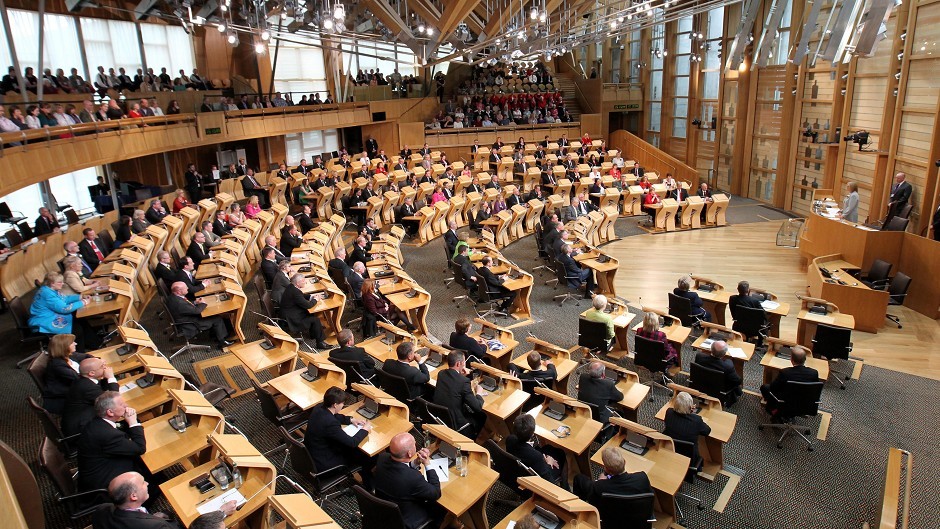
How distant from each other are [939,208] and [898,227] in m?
1.01

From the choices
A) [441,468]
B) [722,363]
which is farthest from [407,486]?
[722,363]

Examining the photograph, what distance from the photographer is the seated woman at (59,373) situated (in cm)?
627

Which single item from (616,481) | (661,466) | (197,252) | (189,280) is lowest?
(661,466)

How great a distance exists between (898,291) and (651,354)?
6.10 metres

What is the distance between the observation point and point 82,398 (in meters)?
5.82

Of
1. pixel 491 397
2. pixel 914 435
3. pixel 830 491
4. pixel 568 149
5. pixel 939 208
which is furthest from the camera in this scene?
pixel 568 149

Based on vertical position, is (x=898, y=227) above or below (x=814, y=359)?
above

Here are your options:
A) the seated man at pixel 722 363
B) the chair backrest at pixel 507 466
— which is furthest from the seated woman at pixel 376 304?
the seated man at pixel 722 363

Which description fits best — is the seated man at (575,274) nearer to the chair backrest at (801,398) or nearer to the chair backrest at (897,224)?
the chair backrest at (801,398)

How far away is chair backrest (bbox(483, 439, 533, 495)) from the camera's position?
5332mm

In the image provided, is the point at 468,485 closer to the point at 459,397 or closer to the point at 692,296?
the point at 459,397

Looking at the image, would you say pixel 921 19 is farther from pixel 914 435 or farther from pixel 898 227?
pixel 914 435

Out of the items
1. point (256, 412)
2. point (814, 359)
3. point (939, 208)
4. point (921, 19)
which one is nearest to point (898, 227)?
point (939, 208)

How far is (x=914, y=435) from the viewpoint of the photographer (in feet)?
24.1
